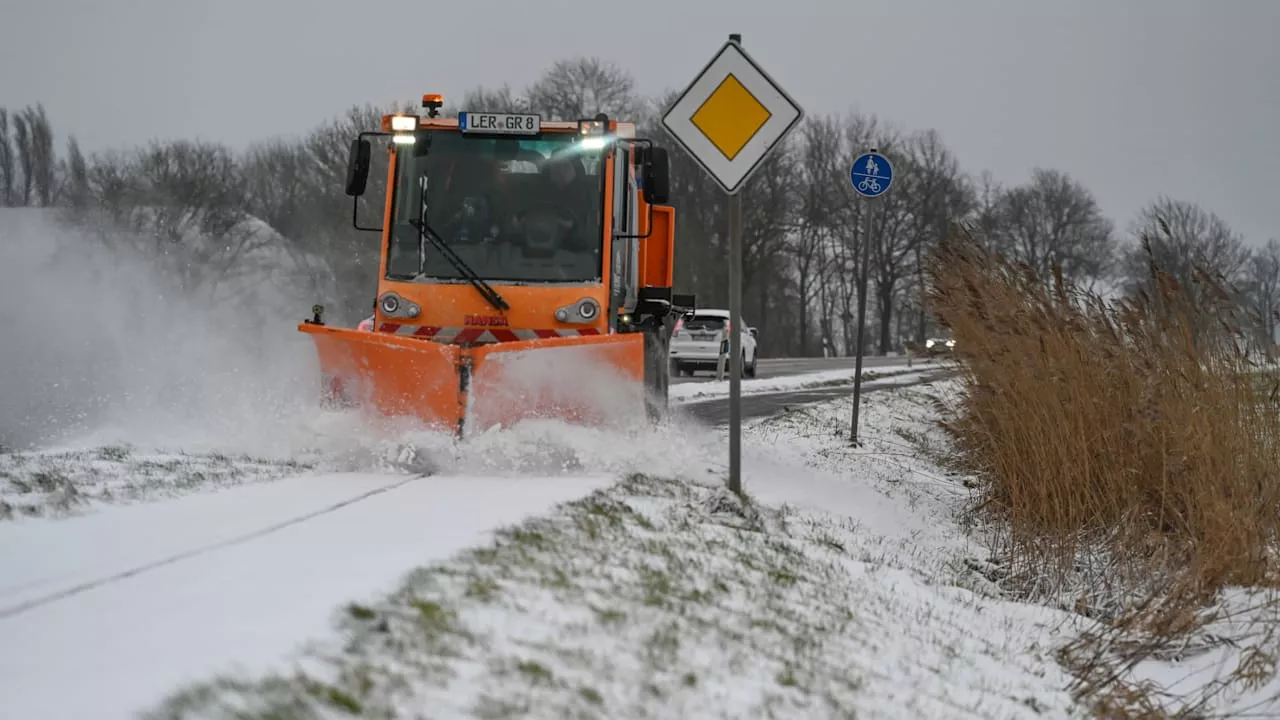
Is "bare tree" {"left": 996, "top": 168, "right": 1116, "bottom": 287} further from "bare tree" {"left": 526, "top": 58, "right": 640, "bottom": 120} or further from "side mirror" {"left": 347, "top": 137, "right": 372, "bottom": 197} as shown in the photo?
"side mirror" {"left": 347, "top": 137, "right": 372, "bottom": 197}

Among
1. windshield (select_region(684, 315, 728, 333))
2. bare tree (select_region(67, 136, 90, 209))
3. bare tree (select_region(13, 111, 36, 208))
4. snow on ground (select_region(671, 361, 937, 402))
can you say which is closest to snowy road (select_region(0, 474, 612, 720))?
snow on ground (select_region(671, 361, 937, 402))

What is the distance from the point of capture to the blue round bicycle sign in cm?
1216

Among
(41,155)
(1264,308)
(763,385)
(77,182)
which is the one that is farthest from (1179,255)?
(41,155)

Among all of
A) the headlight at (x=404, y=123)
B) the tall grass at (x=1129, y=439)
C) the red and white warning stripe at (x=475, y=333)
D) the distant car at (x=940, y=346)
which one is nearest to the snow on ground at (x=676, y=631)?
the tall grass at (x=1129, y=439)

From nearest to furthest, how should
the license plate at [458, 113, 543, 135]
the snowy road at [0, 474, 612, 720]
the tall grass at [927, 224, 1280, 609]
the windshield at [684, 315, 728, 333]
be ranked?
the snowy road at [0, 474, 612, 720] < the tall grass at [927, 224, 1280, 609] < the license plate at [458, 113, 543, 135] < the windshield at [684, 315, 728, 333]

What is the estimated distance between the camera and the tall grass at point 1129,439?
21.5ft

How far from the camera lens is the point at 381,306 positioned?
31.7 feet

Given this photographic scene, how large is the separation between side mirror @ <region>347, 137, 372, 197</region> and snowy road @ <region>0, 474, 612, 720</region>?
3.40m

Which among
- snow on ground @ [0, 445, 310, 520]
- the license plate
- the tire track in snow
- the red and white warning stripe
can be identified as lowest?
snow on ground @ [0, 445, 310, 520]

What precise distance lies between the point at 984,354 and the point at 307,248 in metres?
39.9

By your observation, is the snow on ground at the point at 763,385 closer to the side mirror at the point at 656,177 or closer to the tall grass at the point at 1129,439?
the tall grass at the point at 1129,439

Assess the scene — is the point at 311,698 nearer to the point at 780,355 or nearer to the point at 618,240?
the point at 618,240

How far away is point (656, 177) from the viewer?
9477mm

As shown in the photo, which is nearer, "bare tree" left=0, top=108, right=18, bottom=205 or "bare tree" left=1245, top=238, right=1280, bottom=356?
"bare tree" left=1245, top=238, right=1280, bottom=356
